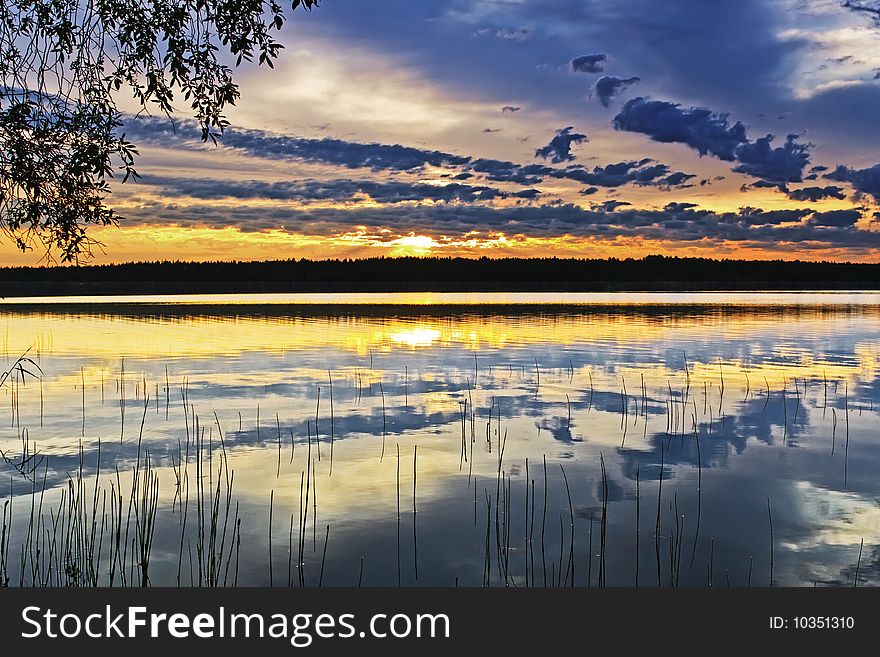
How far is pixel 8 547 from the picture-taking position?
1162 cm

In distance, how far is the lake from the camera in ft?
36.7

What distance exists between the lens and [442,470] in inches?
643

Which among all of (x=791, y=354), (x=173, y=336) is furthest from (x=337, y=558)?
(x=173, y=336)

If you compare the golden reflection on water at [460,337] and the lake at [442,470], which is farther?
the golden reflection on water at [460,337]

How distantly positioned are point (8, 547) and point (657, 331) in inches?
1816

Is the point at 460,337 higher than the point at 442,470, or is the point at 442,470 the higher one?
the point at 460,337

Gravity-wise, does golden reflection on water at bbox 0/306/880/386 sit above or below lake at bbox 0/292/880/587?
above

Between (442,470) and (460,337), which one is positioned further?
(460,337)

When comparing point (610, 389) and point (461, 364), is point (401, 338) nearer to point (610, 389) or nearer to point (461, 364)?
point (461, 364)

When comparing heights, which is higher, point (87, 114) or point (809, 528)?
point (87, 114)

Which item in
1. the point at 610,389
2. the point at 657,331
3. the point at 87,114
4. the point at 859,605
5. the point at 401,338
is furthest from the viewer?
the point at 657,331

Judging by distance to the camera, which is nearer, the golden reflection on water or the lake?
the lake

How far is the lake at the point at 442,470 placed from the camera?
1118 cm

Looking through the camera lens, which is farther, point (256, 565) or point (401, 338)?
point (401, 338)
